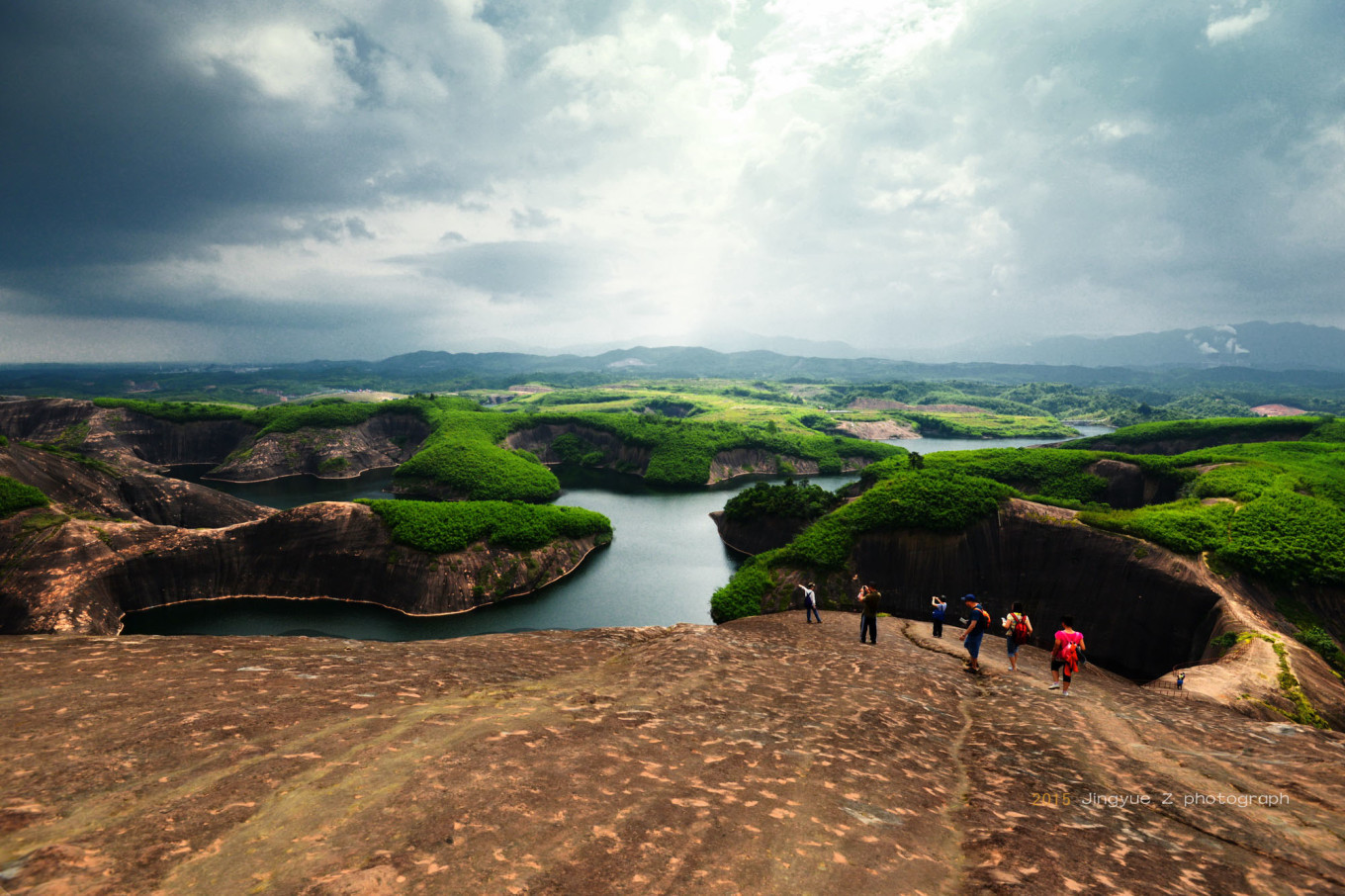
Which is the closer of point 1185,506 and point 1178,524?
point 1178,524

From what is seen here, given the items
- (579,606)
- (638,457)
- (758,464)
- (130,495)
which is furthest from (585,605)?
(758,464)

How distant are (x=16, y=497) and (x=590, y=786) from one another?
5787 centimetres

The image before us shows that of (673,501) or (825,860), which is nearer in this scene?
(825,860)

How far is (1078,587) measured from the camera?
3781cm

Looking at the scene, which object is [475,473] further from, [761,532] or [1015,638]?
[1015,638]

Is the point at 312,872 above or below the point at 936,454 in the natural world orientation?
above

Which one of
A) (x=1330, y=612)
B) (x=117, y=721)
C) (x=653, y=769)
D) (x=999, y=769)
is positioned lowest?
(x=1330, y=612)

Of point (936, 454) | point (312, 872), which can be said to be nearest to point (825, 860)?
point (312, 872)

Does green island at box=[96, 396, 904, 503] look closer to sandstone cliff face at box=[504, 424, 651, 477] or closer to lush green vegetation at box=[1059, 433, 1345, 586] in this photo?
sandstone cliff face at box=[504, 424, 651, 477]

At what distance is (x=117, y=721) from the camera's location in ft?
26.8

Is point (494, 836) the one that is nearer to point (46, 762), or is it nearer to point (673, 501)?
point (46, 762)

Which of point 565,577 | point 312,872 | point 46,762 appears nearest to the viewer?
point 312,872

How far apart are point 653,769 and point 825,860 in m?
2.90

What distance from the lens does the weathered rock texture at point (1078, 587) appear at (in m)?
31.2
